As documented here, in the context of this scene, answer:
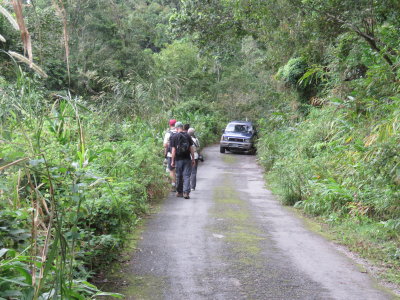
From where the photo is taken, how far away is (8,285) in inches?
125

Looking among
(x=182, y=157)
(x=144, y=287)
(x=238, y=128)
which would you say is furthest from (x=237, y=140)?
(x=144, y=287)

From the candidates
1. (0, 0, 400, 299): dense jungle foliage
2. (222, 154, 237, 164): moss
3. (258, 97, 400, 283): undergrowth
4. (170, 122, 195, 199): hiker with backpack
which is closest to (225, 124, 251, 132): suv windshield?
(0, 0, 400, 299): dense jungle foliage

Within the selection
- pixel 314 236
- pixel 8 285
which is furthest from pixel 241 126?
pixel 8 285

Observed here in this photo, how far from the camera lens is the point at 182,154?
11227mm

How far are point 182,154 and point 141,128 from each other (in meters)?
4.80

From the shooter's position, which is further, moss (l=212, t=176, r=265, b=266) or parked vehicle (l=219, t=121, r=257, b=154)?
parked vehicle (l=219, t=121, r=257, b=154)

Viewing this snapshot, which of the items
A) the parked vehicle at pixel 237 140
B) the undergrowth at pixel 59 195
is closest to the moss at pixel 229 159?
the parked vehicle at pixel 237 140

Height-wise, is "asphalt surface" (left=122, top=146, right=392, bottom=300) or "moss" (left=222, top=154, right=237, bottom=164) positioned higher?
"asphalt surface" (left=122, top=146, right=392, bottom=300)

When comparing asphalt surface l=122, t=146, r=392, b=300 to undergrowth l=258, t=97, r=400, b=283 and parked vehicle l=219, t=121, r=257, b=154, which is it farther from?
parked vehicle l=219, t=121, r=257, b=154

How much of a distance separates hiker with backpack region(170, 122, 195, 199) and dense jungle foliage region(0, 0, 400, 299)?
1.70 ft

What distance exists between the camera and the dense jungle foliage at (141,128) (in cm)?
308

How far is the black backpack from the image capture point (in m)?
11.1

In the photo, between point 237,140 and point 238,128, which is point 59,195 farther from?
point 238,128

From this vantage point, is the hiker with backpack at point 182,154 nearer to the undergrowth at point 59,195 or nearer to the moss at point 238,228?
the undergrowth at point 59,195
